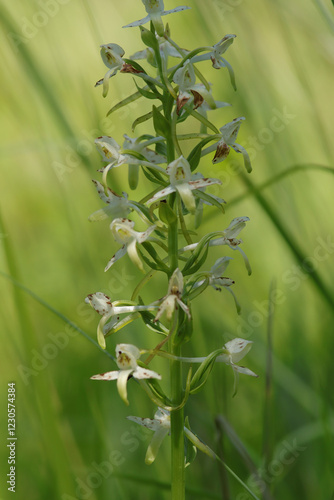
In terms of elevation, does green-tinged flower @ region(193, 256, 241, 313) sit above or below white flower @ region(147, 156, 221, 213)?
below

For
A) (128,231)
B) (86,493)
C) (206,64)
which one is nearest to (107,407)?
(86,493)

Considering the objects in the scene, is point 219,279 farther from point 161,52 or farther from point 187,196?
point 161,52

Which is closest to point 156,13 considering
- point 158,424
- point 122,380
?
point 122,380

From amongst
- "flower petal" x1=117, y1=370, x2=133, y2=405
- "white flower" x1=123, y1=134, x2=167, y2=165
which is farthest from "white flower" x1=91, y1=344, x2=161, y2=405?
"white flower" x1=123, y1=134, x2=167, y2=165

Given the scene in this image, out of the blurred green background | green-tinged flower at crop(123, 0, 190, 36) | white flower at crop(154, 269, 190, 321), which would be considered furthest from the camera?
the blurred green background

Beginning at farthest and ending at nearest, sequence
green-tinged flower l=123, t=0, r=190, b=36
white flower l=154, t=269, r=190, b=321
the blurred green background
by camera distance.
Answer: the blurred green background, green-tinged flower l=123, t=0, r=190, b=36, white flower l=154, t=269, r=190, b=321

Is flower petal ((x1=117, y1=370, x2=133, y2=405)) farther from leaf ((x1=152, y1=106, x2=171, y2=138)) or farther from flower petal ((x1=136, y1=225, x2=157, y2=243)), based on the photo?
leaf ((x1=152, y1=106, x2=171, y2=138))
